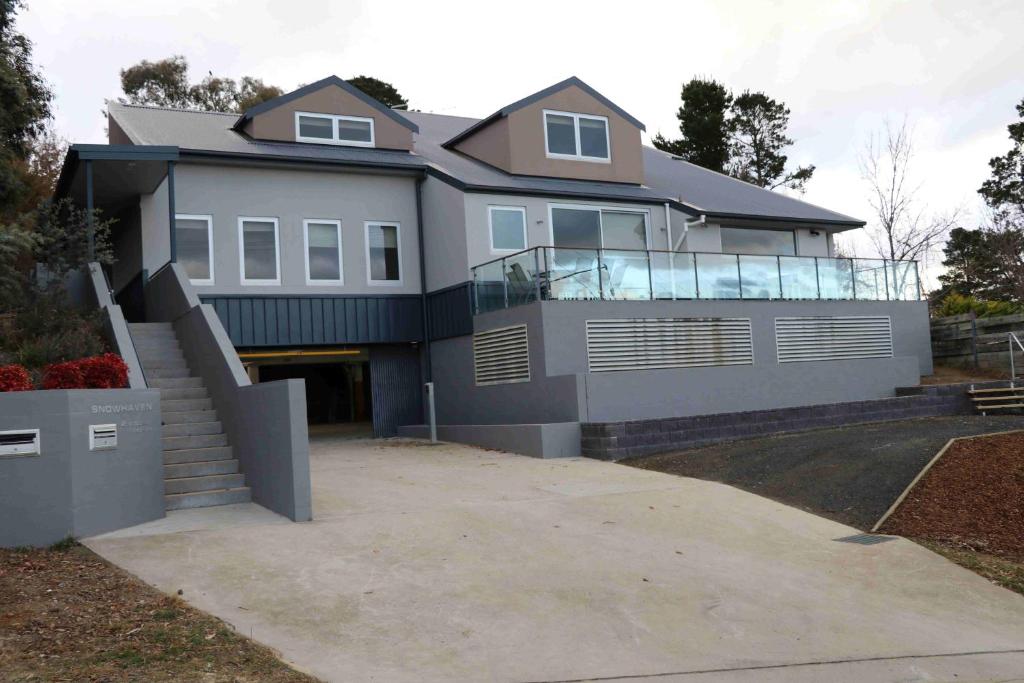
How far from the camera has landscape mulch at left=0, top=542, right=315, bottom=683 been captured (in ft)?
17.7

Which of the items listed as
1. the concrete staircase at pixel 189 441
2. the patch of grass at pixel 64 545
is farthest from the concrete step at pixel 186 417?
the patch of grass at pixel 64 545

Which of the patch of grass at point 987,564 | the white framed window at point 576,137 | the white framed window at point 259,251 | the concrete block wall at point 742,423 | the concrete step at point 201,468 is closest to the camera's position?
the patch of grass at point 987,564

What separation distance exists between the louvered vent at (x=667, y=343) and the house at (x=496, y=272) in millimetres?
42

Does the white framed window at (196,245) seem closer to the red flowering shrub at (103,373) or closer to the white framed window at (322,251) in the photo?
the white framed window at (322,251)

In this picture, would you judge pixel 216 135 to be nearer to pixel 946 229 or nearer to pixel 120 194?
pixel 120 194

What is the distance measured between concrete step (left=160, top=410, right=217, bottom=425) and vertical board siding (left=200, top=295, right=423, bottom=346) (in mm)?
5948

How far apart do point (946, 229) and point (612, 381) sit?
24103 mm

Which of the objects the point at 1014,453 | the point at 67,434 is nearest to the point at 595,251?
the point at 1014,453

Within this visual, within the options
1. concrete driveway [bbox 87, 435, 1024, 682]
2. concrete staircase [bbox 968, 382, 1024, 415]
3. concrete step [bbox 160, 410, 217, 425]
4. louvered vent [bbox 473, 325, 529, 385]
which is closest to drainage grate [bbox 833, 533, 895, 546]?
concrete driveway [bbox 87, 435, 1024, 682]

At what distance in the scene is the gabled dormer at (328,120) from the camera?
1989 centimetres

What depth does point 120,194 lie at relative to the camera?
57.7ft

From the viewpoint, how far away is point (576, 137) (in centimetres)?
2206

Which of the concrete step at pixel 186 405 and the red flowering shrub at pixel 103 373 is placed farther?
the concrete step at pixel 186 405

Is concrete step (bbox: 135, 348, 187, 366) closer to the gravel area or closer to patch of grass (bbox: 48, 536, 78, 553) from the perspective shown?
patch of grass (bbox: 48, 536, 78, 553)
